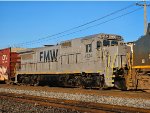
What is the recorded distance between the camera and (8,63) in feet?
92.9

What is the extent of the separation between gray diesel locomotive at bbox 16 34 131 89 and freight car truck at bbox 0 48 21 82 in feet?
8.93

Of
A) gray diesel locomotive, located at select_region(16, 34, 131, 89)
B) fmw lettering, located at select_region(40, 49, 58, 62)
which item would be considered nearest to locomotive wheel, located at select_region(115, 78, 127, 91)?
gray diesel locomotive, located at select_region(16, 34, 131, 89)

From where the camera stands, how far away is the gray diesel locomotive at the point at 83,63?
58.1 feet

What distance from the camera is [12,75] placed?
1113 inches

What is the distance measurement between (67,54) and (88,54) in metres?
2.58

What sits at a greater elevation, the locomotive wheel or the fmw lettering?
the fmw lettering

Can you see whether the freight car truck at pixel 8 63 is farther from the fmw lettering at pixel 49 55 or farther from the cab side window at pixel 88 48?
the cab side window at pixel 88 48

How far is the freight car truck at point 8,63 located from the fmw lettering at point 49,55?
4.93 m

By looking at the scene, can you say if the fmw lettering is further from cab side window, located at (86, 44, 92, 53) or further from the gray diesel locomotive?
cab side window, located at (86, 44, 92, 53)

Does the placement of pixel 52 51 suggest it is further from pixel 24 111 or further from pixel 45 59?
pixel 24 111

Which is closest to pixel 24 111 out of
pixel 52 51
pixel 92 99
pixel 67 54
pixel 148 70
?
pixel 92 99

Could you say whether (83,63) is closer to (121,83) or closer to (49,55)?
(121,83)

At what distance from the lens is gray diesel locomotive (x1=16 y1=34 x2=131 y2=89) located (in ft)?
58.1

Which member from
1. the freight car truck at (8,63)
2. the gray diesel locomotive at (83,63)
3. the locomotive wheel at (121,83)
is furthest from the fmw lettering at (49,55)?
the locomotive wheel at (121,83)
